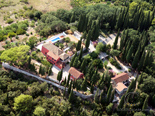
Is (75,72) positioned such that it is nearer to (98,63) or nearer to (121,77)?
(98,63)

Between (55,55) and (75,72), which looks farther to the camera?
(55,55)

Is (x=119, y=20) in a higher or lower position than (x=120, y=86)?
higher

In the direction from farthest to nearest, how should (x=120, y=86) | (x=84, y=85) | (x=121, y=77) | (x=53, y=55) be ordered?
(x=53, y=55) → (x=121, y=77) → (x=120, y=86) → (x=84, y=85)

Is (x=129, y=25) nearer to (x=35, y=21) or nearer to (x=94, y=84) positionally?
(x=94, y=84)

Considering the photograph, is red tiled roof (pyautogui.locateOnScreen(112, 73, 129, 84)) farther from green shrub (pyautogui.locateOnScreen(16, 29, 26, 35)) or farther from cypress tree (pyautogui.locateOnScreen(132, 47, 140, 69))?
green shrub (pyautogui.locateOnScreen(16, 29, 26, 35))

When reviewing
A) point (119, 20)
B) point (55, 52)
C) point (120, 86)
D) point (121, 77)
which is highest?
point (119, 20)

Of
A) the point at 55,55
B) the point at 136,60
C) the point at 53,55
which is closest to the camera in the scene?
the point at 53,55

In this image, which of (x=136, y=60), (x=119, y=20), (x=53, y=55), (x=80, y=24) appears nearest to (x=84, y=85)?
(x=53, y=55)

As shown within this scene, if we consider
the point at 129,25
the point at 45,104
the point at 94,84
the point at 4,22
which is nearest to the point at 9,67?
the point at 45,104

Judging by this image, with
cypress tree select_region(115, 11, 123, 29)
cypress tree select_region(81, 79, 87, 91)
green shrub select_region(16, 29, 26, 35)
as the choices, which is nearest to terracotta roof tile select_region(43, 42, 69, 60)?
cypress tree select_region(81, 79, 87, 91)
